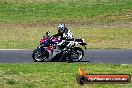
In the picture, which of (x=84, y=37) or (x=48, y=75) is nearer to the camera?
(x=48, y=75)

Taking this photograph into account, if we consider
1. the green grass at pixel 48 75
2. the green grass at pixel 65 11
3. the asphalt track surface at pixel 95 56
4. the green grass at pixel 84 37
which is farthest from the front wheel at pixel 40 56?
the green grass at pixel 65 11

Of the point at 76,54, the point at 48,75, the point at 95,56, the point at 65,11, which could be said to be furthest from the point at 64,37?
the point at 65,11

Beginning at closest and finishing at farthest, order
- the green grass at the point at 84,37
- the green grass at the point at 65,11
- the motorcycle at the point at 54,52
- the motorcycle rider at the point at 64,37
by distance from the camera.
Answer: the motorcycle rider at the point at 64,37, the motorcycle at the point at 54,52, the green grass at the point at 84,37, the green grass at the point at 65,11

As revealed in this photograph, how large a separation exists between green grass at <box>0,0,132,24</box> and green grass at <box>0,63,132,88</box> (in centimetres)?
1912

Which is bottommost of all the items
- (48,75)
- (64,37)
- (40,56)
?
(40,56)

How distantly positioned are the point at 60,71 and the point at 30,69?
1.13 metres

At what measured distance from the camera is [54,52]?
787 inches

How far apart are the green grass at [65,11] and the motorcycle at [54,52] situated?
16439 millimetres

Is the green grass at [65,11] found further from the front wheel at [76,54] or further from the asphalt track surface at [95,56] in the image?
the front wheel at [76,54]

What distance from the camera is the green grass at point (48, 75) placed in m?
13.2

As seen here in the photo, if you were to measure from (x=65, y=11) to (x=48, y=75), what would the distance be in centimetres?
2479

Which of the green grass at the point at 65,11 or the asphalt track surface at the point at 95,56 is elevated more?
the asphalt track surface at the point at 95,56

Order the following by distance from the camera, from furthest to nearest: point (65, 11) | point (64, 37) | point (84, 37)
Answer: point (65, 11) < point (84, 37) < point (64, 37)

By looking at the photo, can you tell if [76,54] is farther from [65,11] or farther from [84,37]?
[65,11]
